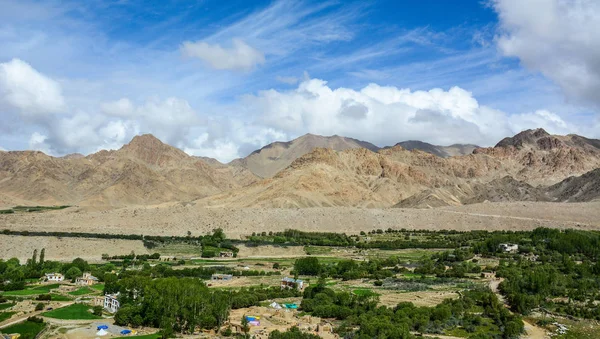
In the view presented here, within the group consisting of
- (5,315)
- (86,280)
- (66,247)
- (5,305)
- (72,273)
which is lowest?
(5,315)

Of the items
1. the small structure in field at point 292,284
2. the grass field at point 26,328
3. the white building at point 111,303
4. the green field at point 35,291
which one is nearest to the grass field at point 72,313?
the white building at point 111,303

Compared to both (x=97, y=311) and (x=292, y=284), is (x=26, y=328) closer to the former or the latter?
(x=97, y=311)

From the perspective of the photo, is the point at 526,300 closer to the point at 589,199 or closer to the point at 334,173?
the point at 589,199

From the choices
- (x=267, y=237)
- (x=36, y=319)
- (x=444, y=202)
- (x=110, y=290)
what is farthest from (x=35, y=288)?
(x=444, y=202)

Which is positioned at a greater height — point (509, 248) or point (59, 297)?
point (509, 248)

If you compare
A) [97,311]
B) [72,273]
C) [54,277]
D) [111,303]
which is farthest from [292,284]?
[54,277]

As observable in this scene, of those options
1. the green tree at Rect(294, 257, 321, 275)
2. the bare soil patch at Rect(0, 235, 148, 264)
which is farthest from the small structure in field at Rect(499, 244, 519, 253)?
the bare soil patch at Rect(0, 235, 148, 264)
